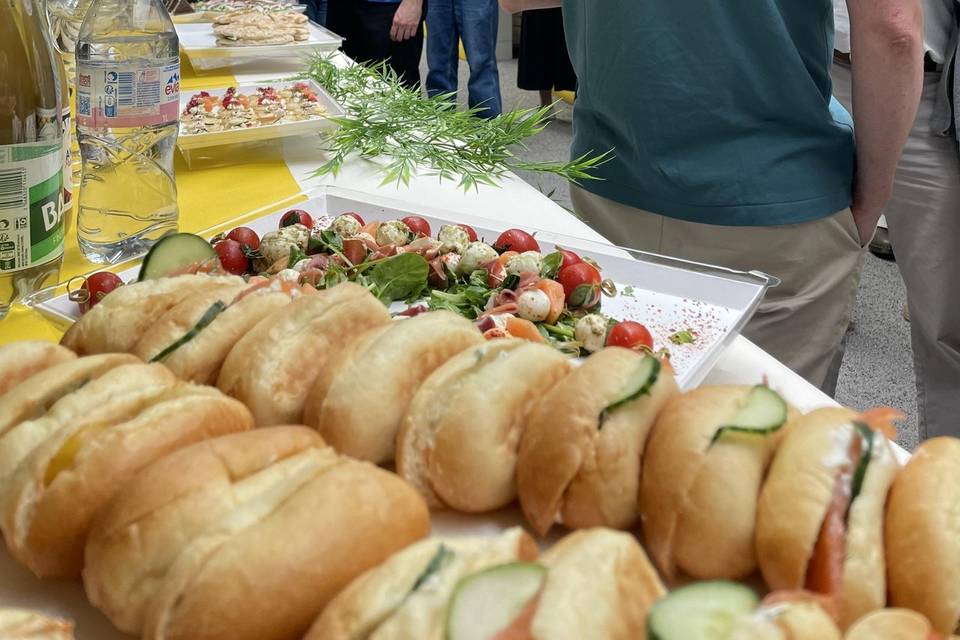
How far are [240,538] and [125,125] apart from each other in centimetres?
96

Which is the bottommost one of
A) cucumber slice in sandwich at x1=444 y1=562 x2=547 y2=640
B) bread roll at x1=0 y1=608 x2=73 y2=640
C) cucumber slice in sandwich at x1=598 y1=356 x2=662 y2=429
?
bread roll at x1=0 y1=608 x2=73 y2=640

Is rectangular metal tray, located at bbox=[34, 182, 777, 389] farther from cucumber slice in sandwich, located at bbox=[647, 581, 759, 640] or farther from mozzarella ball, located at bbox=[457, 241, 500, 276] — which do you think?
cucumber slice in sandwich, located at bbox=[647, 581, 759, 640]

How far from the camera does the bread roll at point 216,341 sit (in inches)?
33.3

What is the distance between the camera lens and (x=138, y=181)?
58.0 inches

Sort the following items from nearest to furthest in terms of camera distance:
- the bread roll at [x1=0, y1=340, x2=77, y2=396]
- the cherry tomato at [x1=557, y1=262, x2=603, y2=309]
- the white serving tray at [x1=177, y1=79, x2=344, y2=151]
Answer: the bread roll at [x1=0, y1=340, x2=77, y2=396]
the cherry tomato at [x1=557, y1=262, x2=603, y2=309]
the white serving tray at [x1=177, y1=79, x2=344, y2=151]

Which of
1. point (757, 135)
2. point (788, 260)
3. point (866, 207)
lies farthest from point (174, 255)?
point (866, 207)

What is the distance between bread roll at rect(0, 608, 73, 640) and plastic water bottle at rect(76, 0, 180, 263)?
94cm

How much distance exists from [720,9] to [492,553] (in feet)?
4.71

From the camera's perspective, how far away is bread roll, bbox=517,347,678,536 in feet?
2.38

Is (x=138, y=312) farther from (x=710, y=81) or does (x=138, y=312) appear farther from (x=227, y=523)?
(x=710, y=81)

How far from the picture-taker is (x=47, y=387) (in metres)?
0.75

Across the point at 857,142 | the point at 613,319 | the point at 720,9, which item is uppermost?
the point at 720,9

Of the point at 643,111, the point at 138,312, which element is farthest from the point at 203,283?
the point at 643,111

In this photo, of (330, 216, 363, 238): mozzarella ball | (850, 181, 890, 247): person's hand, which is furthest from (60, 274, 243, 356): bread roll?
(850, 181, 890, 247): person's hand
